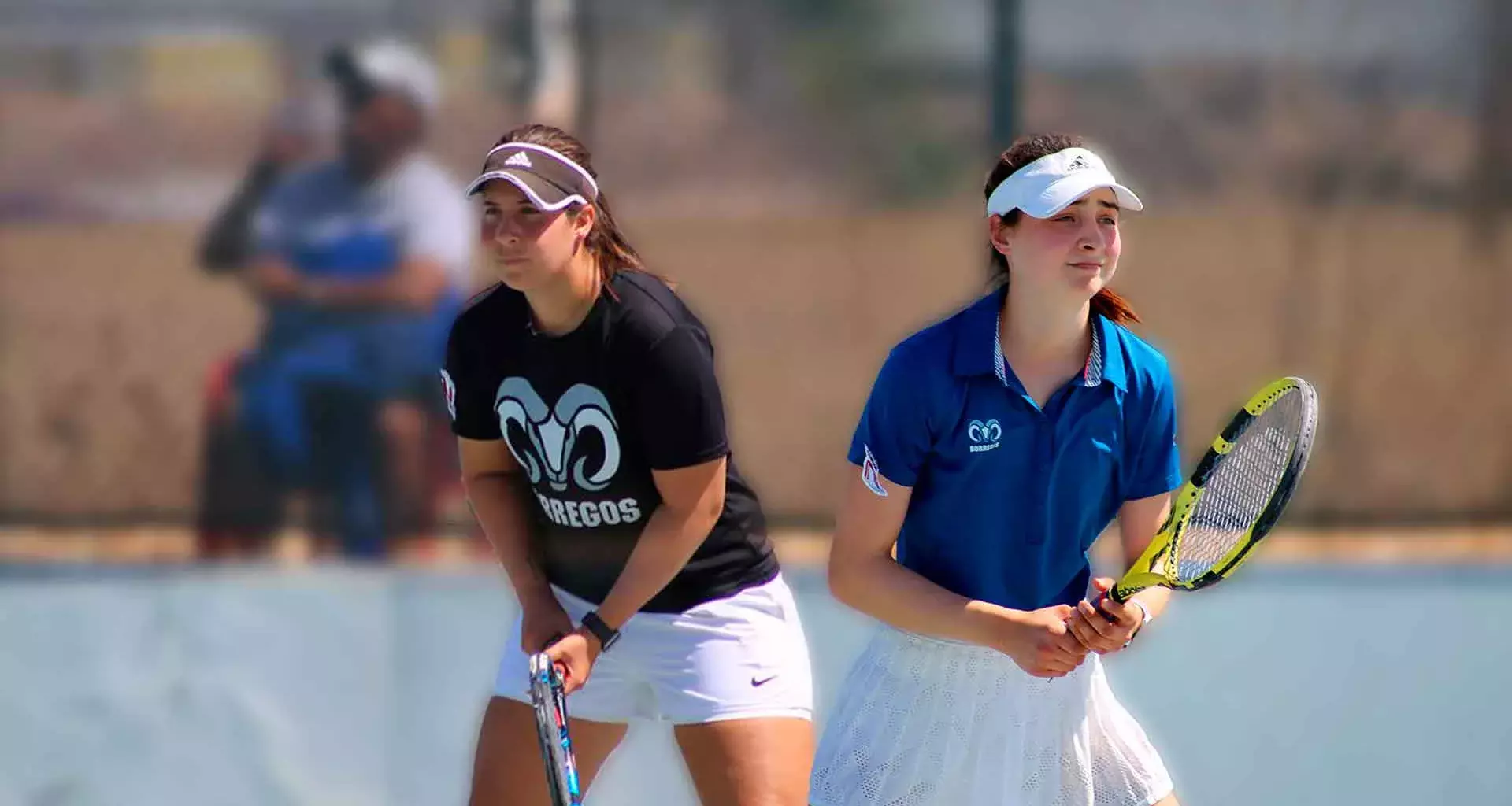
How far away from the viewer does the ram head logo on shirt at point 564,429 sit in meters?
3.20

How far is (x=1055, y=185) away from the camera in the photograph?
2.86 meters

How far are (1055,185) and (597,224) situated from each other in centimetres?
80

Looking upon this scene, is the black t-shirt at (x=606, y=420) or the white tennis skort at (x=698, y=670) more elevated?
the black t-shirt at (x=606, y=420)

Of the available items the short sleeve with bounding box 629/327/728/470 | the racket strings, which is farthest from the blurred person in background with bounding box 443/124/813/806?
the racket strings

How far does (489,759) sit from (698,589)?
450 mm

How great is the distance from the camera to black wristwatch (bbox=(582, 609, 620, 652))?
3213 millimetres

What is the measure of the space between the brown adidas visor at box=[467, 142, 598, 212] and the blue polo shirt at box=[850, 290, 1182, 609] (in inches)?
23.1

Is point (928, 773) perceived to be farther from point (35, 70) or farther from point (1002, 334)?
point (35, 70)

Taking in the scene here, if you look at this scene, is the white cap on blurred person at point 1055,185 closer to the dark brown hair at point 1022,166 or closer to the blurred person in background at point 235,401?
the dark brown hair at point 1022,166

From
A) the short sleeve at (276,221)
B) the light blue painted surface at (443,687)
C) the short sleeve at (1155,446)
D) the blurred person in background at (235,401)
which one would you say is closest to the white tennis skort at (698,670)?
the short sleeve at (1155,446)

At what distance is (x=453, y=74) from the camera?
16.0ft

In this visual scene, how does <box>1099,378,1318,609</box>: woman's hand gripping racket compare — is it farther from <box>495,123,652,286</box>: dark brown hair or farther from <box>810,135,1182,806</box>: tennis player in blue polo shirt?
<box>495,123,652,286</box>: dark brown hair

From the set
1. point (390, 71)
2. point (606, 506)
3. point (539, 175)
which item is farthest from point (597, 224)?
point (390, 71)

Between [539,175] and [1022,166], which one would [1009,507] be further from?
[539,175]
